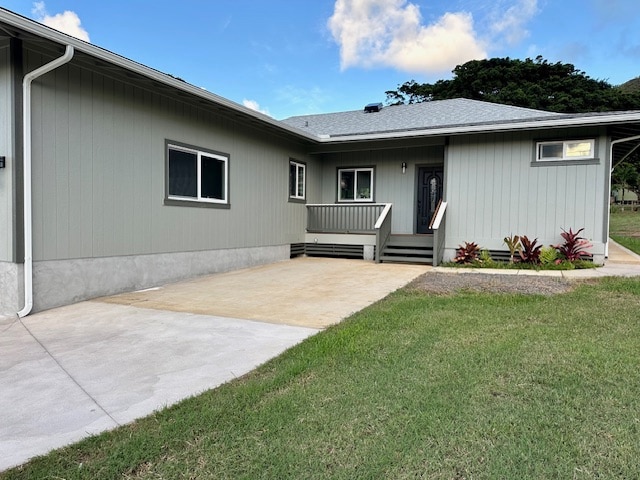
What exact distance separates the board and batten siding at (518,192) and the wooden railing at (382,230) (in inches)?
57.0

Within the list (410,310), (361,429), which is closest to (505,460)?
(361,429)

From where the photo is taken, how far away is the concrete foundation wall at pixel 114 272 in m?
5.48

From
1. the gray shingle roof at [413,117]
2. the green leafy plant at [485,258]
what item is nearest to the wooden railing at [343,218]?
the gray shingle roof at [413,117]

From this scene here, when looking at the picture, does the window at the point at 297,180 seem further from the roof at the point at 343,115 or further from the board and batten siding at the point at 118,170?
the board and batten siding at the point at 118,170

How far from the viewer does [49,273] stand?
5492mm

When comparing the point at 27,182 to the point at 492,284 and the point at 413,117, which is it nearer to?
the point at 492,284

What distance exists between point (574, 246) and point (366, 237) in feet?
15.3

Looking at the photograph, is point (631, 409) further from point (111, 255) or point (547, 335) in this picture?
point (111, 255)

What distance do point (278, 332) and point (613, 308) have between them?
12.9ft

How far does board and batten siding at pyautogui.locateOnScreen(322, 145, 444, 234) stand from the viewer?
11234 mm

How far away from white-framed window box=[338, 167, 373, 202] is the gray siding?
8.35 meters

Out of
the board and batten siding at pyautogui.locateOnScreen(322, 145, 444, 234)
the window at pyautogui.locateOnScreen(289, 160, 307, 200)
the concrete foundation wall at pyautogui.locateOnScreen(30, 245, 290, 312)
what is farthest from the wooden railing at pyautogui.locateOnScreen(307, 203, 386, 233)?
the concrete foundation wall at pyautogui.locateOnScreen(30, 245, 290, 312)

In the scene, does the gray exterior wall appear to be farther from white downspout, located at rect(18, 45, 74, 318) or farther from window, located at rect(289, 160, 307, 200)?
window, located at rect(289, 160, 307, 200)

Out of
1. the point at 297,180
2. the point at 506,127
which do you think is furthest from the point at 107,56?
the point at 506,127
